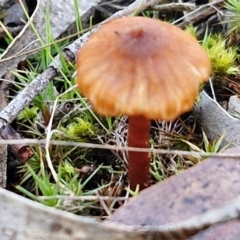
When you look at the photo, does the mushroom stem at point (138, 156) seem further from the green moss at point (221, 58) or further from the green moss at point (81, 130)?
the green moss at point (221, 58)

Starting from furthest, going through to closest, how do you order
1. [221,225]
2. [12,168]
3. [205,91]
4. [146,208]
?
→ [205,91], [12,168], [146,208], [221,225]

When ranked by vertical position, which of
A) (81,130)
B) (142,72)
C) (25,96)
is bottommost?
(81,130)

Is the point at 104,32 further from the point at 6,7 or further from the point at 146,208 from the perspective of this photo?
the point at 6,7

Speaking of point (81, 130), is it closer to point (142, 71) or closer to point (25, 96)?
point (25, 96)

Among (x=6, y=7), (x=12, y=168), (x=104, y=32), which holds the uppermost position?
(x=104, y=32)

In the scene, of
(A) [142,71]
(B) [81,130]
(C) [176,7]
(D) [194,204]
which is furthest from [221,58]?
(D) [194,204]

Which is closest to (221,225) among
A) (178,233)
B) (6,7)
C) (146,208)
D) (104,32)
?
(178,233)

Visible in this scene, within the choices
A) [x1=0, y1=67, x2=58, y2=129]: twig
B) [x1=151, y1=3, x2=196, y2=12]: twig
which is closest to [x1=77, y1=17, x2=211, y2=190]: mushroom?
[x1=0, y1=67, x2=58, y2=129]: twig
